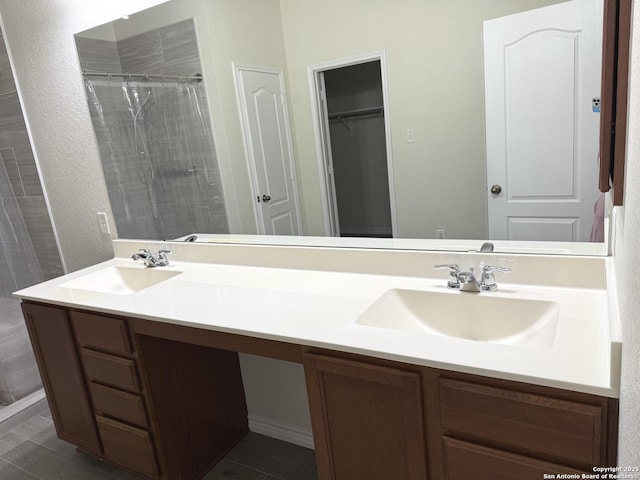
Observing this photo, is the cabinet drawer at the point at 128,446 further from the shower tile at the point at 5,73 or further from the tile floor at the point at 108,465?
the shower tile at the point at 5,73

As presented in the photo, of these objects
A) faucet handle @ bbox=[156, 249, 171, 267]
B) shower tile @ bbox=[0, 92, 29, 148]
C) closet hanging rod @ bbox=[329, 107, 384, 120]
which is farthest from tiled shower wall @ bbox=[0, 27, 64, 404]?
closet hanging rod @ bbox=[329, 107, 384, 120]

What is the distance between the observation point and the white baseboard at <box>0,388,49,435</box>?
8.25 ft

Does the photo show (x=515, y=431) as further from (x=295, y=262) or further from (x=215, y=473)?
(x=215, y=473)

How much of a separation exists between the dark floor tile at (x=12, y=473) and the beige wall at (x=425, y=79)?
2020 mm

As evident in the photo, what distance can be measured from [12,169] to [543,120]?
9.35 feet

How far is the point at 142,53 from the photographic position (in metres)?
2.16

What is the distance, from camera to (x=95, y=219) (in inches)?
98.9

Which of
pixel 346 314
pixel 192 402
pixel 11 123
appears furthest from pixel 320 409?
pixel 11 123

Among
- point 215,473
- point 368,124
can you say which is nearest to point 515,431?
point 368,124

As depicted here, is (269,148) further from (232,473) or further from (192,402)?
(232,473)

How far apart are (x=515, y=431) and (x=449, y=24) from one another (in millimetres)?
1180

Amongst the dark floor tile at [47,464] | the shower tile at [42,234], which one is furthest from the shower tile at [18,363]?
the dark floor tile at [47,464]

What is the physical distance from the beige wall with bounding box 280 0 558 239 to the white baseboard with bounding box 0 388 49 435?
7.66ft

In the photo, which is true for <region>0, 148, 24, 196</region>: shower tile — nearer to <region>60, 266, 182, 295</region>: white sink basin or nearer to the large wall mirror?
the large wall mirror
